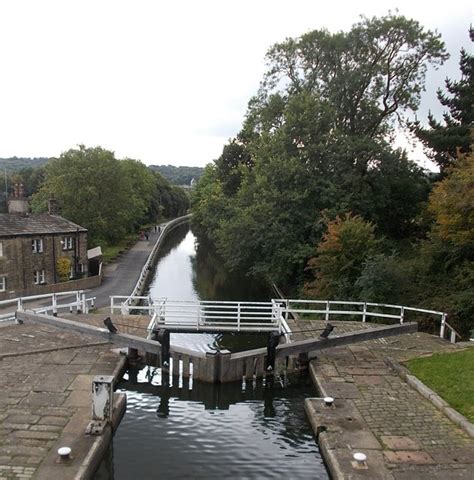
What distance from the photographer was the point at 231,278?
1745 inches

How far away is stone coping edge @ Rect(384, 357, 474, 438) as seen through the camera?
10.4 meters

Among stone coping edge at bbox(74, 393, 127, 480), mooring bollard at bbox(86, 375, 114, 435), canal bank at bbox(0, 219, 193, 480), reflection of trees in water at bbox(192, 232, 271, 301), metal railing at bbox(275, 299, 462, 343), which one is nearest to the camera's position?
stone coping edge at bbox(74, 393, 127, 480)

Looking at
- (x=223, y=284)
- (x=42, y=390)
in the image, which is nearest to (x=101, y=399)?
(x=42, y=390)

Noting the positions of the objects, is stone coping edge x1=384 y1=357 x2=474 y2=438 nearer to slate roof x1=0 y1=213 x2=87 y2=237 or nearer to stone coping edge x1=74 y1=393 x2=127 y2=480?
stone coping edge x1=74 y1=393 x2=127 y2=480

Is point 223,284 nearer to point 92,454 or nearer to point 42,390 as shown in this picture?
point 42,390

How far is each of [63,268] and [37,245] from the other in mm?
2722

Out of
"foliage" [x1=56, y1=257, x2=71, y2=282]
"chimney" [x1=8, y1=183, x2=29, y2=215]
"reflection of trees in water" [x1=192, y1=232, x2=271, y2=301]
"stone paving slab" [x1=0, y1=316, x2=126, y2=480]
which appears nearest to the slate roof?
"chimney" [x1=8, y1=183, x2=29, y2=215]

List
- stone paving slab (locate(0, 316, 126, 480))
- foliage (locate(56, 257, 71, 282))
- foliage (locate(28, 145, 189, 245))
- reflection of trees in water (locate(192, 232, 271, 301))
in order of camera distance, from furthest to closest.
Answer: foliage (locate(28, 145, 189, 245)) < reflection of trees in water (locate(192, 232, 271, 301)) < foliage (locate(56, 257, 71, 282)) < stone paving slab (locate(0, 316, 126, 480))

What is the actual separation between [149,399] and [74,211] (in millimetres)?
35007

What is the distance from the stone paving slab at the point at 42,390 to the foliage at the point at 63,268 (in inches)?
692

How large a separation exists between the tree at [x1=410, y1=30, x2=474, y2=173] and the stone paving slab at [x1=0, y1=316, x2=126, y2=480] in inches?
796

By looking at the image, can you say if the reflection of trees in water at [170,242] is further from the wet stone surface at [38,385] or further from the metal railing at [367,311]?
the wet stone surface at [38,385]

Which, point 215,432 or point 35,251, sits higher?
point 35,251

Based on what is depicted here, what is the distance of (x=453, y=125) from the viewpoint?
26547 millimetres
